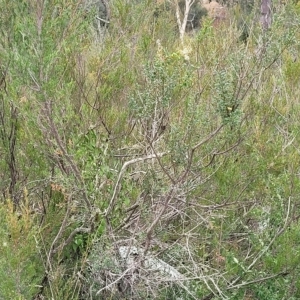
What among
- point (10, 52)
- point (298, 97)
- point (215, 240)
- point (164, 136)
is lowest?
point (215, 240)

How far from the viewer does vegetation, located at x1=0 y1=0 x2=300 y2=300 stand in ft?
8.09

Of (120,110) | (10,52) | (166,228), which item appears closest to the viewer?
(10,52)

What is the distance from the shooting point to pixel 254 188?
3059 millimetres

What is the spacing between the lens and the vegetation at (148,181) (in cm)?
246

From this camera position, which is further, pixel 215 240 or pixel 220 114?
pixel 215 240

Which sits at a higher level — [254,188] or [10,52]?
[10,52]

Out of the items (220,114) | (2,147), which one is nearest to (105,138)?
(2,147)

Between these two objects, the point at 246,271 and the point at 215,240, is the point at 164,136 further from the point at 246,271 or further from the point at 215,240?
the point at 246,271

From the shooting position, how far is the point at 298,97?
12.6 feet

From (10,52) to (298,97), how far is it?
7.46 feet

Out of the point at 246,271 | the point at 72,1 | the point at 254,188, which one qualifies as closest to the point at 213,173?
the point at 254,188

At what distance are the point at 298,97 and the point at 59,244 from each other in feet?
6.87

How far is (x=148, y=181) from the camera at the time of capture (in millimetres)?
3053

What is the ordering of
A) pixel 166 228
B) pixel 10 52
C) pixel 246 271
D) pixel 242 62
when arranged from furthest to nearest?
pixel 166 228 < pixel 242 62 < pixel 246 271 < pixel 10 52
